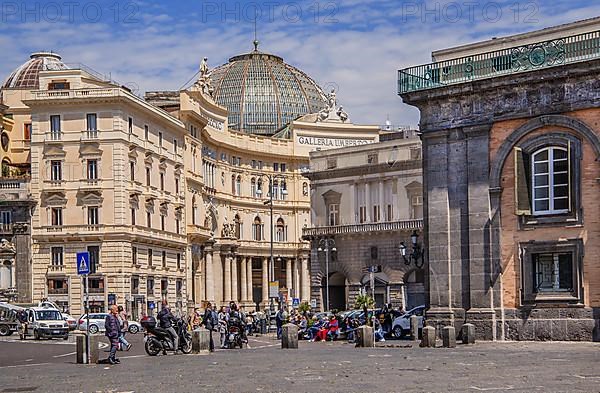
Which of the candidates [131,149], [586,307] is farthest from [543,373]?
[131,149]

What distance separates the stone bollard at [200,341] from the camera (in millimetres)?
34750

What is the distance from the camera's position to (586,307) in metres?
35.1

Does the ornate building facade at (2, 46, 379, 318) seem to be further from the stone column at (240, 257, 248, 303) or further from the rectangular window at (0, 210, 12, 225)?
the rectangular window at (0, 210, 12, 225)

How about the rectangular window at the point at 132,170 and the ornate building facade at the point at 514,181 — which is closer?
the ornate building facade at the point at 514,181

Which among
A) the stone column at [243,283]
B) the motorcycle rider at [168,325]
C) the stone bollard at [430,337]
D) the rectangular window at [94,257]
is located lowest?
the stone column at [243,283]

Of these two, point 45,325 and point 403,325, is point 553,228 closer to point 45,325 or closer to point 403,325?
point 403,325

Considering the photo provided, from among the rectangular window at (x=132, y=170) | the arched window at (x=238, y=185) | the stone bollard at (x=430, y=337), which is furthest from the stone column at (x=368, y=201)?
the stone bollard at (x=430, y=337)

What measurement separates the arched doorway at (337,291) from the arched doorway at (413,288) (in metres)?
4.89

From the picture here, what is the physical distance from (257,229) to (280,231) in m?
3.13

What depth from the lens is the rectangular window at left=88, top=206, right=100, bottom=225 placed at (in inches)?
3046

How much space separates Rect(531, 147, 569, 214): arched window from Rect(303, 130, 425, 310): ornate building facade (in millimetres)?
35524

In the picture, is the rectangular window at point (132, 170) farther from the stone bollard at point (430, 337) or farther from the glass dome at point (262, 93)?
the glass dome at point (262, 93)

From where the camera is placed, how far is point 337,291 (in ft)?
259

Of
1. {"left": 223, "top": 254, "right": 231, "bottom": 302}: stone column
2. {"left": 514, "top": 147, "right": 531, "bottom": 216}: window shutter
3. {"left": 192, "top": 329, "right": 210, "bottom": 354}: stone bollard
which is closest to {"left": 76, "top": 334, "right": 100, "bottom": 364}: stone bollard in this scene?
{"left": 192, "top": 329, "right": 210, "bottom": 354}: stone bollard
